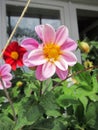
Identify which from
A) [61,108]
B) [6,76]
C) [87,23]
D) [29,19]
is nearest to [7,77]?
[6,76]

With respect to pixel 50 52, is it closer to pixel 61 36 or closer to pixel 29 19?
pixel 61 36

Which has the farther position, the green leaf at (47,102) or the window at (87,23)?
the window at (87,23)

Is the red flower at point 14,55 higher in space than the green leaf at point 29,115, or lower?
higher

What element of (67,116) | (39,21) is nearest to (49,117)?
(67,116)

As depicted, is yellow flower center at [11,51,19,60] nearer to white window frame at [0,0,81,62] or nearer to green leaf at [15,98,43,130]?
green leaf at [15,98,43,130]

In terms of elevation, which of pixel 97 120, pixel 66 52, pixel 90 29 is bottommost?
pixel 97 120

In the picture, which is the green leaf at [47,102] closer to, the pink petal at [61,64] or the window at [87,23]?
the pink petal at [61,64]

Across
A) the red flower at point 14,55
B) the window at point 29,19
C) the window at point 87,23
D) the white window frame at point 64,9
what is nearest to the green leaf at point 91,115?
the red flower at point 14,55

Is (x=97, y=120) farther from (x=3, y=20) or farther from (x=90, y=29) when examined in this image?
(x=90, y=29)
